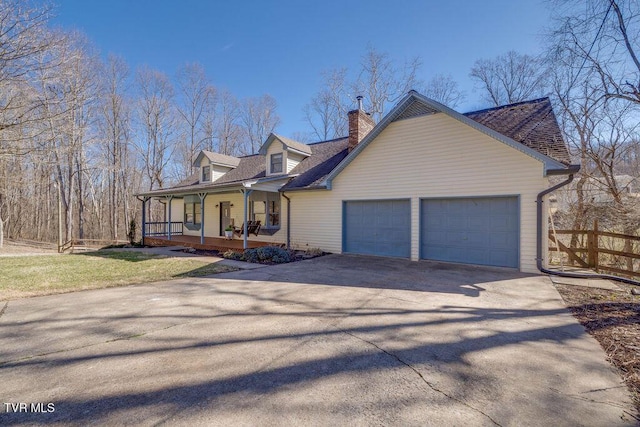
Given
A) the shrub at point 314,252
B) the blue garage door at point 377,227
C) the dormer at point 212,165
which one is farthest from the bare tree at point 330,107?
the shrub at point 314,252

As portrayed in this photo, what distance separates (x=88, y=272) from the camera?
798 centimetres

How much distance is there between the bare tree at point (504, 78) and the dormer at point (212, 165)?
18.8 metres

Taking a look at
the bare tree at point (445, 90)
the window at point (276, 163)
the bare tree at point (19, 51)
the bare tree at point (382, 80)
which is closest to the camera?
the bare tree at point (19, 51)

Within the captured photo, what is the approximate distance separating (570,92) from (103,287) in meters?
17.2

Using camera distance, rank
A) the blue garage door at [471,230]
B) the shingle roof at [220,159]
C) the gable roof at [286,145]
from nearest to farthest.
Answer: the blue garage door at [471,230]
the gable roof at [286,145]
the shingle roof at [220,159]

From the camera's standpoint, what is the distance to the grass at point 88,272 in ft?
20.8

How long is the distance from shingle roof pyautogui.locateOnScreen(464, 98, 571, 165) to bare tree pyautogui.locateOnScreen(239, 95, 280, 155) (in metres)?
21.5

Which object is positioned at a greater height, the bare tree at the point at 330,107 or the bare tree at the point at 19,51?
the bare tree at the point at 330,107

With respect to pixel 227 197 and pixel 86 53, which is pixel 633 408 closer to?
pixel 227 197

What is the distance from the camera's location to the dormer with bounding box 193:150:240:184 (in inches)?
661

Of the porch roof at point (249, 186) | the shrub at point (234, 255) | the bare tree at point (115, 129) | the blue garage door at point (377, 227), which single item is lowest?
the shrub at point (234, 255)

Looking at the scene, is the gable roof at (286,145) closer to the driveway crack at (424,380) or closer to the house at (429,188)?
the house at (429,188)

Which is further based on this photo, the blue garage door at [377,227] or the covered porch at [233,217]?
the covered porch at [233,217]

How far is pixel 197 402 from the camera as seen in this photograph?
7.97ft
